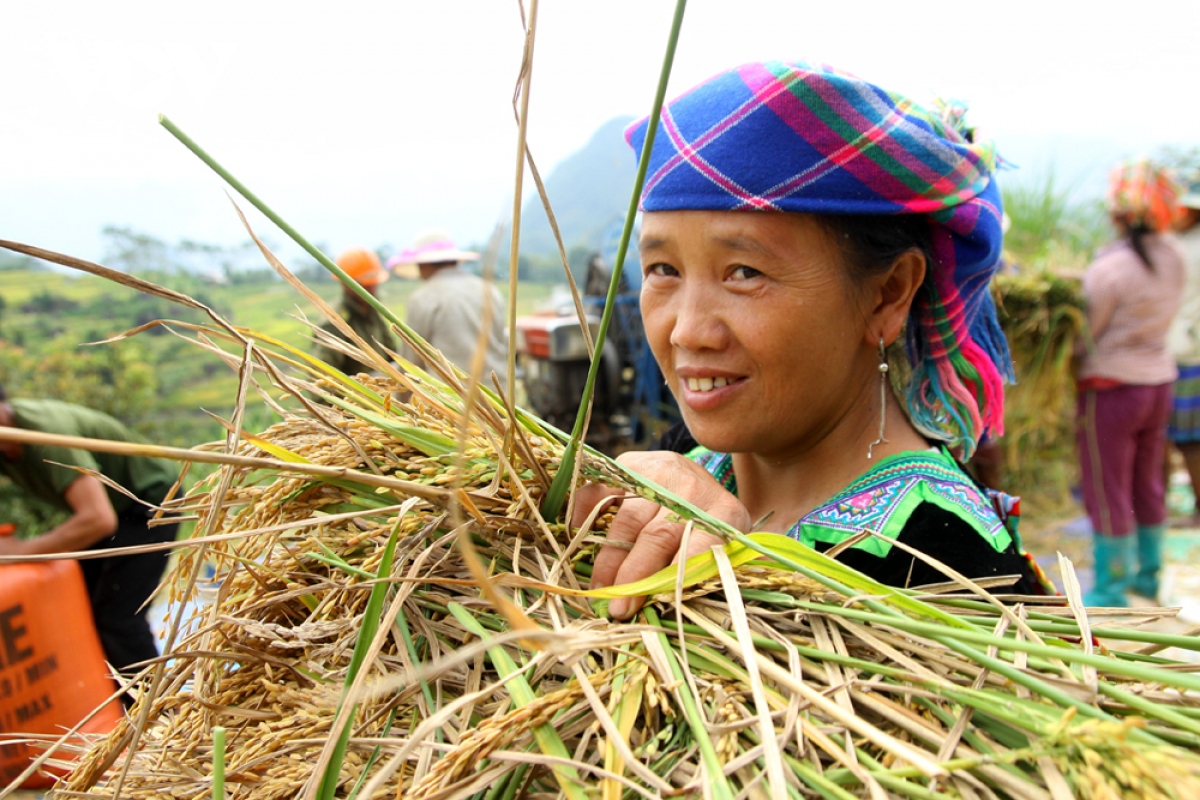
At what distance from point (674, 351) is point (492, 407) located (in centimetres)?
50

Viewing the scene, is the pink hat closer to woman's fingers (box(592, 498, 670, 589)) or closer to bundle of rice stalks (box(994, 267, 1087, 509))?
bundle of rice stalks (box(994, 267, 1087, 509))

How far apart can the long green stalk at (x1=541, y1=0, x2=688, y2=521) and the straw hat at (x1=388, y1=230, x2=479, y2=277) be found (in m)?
4.65

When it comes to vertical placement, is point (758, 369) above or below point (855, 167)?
below

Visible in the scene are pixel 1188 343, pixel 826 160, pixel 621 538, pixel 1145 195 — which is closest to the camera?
pixel 621 538

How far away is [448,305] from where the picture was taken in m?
5.05

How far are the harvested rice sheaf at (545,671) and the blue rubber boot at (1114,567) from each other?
4549 mm

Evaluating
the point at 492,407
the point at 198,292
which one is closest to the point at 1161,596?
the point at 492,407

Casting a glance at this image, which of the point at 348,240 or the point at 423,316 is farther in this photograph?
the point at 348,240

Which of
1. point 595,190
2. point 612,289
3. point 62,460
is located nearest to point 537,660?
point 612,289

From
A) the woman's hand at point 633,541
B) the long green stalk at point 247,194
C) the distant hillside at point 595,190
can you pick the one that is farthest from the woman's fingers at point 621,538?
the distant hillside at point 595,190

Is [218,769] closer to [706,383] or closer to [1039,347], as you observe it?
[706,383]

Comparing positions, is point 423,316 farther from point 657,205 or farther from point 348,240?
point 657,205

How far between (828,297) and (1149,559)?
454cm

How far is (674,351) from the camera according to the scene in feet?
4.30
